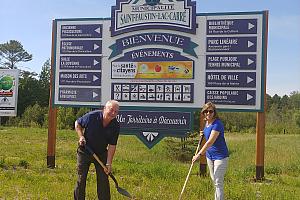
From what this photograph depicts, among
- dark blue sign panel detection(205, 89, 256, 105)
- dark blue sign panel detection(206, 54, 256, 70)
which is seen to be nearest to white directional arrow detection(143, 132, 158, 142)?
dark blue sign panel detection(205, 89, 256, 105)

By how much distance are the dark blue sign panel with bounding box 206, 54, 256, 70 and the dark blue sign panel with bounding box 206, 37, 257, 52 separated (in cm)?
16

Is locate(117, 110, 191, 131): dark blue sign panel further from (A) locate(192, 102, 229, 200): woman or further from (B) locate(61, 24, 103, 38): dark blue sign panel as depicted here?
(A) locate(192, 102, 229, 200): woman

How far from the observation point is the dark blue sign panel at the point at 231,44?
9.90 metres

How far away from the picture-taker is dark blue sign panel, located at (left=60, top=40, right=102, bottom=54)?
36.0 ft

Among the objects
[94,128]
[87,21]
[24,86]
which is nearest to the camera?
[94,128]

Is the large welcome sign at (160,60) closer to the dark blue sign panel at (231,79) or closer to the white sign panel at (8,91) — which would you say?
the dark blue sign panel at (231,79)

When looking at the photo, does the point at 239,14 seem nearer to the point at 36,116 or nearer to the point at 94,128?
the point at 94,128

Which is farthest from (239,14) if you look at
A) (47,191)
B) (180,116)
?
(47,191)

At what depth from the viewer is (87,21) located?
11.0m

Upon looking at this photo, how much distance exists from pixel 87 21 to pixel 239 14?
385 cm

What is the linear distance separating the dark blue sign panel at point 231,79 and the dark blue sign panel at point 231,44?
1.84 ft

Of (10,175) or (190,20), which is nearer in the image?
(10,175)

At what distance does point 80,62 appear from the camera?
11.1 meters

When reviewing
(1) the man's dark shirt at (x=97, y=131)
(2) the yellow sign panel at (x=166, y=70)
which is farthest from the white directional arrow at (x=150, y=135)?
(1) the man's dark shirt at (x=97, y=131)
